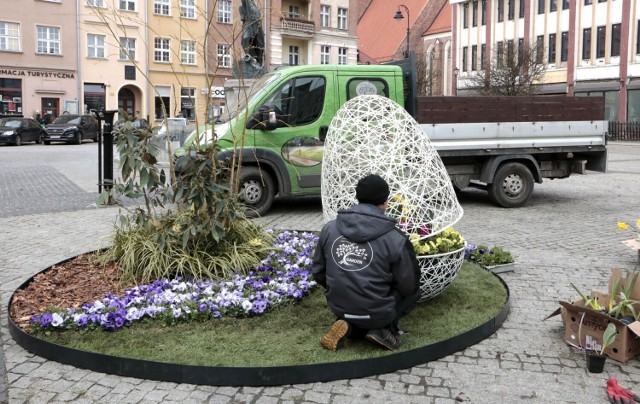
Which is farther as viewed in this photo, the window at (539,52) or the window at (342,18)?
the window at (342,18)

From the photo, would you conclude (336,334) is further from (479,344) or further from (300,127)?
(300,127)

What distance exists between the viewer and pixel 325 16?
57.9 meters

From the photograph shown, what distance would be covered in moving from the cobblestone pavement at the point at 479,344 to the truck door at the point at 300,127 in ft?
2.31

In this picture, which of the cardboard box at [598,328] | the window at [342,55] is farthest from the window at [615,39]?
the cardboard box at [598,328]

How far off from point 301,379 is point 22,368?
1.95 meters

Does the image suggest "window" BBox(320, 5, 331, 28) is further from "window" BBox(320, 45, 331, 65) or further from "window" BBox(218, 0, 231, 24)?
"window" BBox(218, 0, 231, 24)

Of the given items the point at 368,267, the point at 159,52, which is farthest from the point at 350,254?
the point at 159,52

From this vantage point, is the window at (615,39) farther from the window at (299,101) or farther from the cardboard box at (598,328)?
the cardboard box at (598,328)

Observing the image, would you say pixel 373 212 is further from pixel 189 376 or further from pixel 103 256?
pixel 103 256

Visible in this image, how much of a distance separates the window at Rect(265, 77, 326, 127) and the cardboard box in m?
6.63

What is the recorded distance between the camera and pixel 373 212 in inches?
179

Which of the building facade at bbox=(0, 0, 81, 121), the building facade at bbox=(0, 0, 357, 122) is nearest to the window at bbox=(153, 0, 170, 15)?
the building facade at bbox=(0, 0, 357, 122)

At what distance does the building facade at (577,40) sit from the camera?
42.9m

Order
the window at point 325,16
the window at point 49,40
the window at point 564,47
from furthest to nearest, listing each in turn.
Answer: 1. the window at point 325,16
2. the window at point 564,47
3. the window at point 49,40
